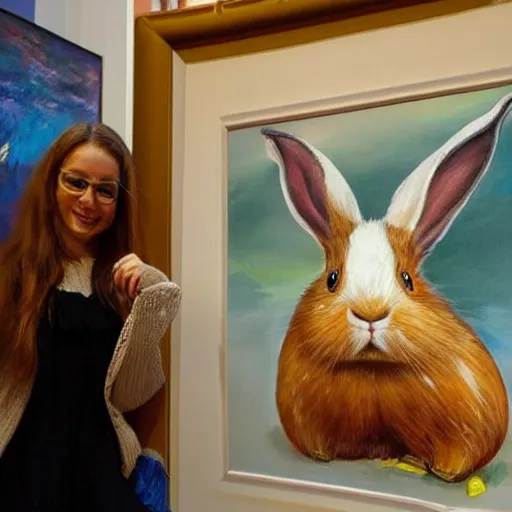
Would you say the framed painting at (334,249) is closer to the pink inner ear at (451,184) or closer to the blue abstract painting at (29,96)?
the pink inner ear at (451,184)

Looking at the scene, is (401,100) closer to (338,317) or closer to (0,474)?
(338,317)

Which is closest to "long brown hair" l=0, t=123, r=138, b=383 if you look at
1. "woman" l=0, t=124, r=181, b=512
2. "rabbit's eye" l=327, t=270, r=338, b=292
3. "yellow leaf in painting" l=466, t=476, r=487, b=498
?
"woman" l=0, t=124, r=181, b=512

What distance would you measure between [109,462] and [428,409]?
0.34m

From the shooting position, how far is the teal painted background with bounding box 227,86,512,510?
624mm

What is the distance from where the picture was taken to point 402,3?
678 mm

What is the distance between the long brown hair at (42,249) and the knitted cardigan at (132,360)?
0.02 m

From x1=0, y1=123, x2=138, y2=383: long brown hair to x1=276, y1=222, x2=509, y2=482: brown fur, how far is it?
0.22 meters

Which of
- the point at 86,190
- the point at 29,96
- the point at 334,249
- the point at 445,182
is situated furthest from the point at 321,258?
the point at 29,96

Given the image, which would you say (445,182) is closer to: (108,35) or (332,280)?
(332,280)

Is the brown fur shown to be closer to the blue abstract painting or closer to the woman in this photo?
the woman

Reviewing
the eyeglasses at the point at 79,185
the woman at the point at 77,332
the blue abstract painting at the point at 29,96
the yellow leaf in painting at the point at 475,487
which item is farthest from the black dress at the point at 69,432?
the yellow leaf in painting at the point at 475,487

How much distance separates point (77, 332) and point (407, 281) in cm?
35

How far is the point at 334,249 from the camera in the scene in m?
0.70

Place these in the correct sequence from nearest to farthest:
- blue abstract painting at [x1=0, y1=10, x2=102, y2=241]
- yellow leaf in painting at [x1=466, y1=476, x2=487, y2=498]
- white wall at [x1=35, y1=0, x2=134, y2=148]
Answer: yellow leaf in painting at [x1=466, y1=476, x2=487, y2=498], blue abstract painting at [x1=0, y1=10, x2=102, y2=241], white wall at [x1=35, y1=0, x2=134, y2=148]
